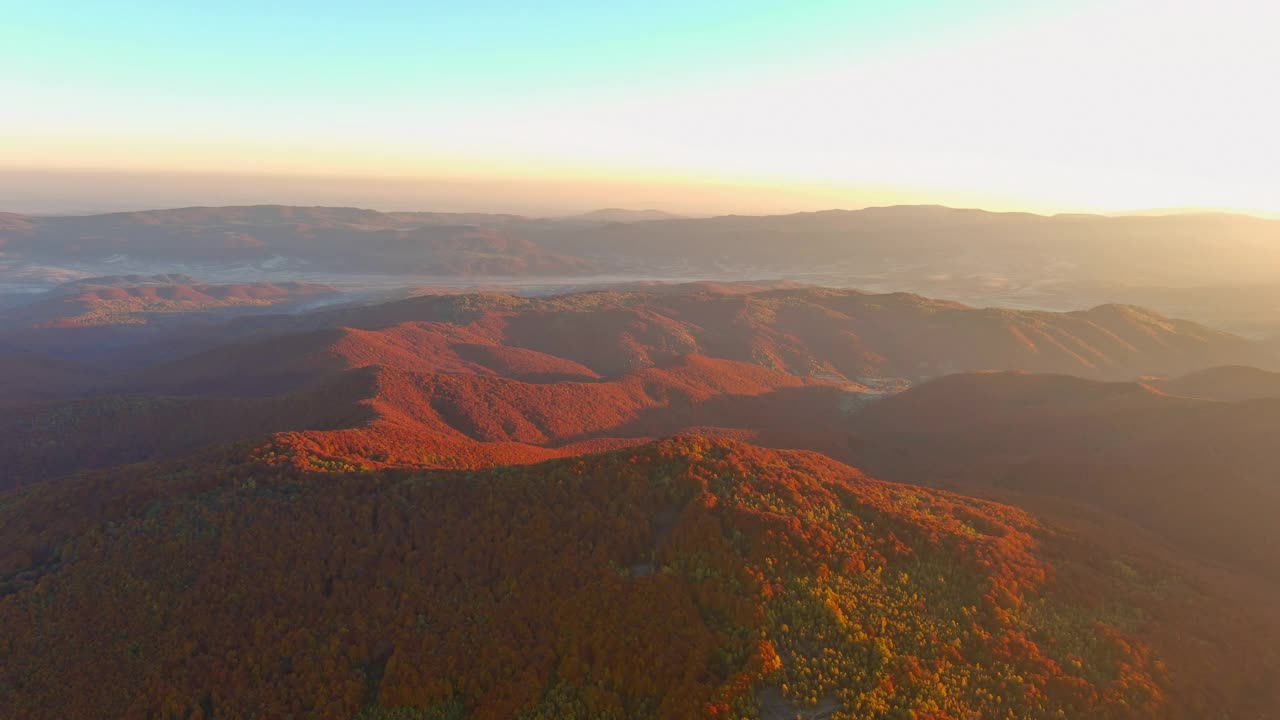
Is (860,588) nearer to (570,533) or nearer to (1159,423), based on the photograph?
(570,533)

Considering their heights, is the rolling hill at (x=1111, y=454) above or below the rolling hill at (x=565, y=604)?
below

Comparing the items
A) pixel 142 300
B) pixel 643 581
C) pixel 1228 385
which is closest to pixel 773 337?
pixel 1228 385

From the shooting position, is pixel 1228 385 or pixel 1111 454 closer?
pixel 1111 454

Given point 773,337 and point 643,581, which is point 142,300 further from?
point 643,581

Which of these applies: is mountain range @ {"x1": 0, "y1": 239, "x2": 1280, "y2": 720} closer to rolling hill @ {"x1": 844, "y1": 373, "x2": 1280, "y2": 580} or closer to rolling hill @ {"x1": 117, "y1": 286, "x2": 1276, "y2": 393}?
rolling hill @ {"x1": 844, "y1": 373, "x2": 1280, "y2": 580}

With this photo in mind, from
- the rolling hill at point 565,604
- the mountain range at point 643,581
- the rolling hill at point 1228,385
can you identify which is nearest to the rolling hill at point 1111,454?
the mountain range at point 643,581

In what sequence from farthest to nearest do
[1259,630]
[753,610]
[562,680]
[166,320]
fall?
1. [166,320]
2. [1259,630]
3. [753,610]
4. [562,680]

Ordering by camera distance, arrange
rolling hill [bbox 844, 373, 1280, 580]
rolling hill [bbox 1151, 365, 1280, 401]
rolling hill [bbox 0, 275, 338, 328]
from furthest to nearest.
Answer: rolling hill [bbox 0, 275, 338, 328]
rolling hill [bbox 1151, 365, 1280, 401]
rolling hill [bbox 844, 373, 1280, 580]

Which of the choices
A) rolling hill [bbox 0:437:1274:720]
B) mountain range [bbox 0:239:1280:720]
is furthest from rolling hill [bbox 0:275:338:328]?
rolling hill [bbox 0:437:1274:720]

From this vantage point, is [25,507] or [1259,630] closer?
[1259,630]

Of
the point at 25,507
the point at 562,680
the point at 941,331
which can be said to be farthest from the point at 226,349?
the point at 941,331

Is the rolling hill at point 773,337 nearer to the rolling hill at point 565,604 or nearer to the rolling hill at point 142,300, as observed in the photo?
the rolling hill at point 142,300
